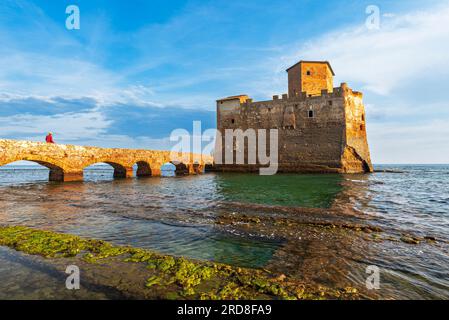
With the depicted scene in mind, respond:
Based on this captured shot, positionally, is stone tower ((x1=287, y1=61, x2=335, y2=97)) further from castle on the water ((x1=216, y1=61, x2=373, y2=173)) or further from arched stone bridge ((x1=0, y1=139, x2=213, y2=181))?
arched stone bridge ((x1=0, y1=139, x2=213, y2=181))

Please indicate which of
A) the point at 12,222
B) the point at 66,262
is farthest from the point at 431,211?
the point at 12,222

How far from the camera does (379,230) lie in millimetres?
5812

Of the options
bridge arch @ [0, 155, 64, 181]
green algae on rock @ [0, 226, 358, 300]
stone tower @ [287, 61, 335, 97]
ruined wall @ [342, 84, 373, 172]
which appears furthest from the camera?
stone tower @ [287, 61, 335, 97]

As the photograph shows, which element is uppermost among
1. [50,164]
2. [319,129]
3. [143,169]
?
[319,129]

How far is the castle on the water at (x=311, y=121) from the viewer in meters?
30.7

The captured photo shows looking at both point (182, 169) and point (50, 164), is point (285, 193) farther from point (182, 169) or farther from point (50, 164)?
point (182, 169)

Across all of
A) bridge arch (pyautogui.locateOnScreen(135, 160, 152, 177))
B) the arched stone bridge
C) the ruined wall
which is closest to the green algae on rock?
the arched stone bridge

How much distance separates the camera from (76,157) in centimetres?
1930

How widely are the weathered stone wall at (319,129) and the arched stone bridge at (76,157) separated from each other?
1362 centimetres

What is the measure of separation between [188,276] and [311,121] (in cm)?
3264

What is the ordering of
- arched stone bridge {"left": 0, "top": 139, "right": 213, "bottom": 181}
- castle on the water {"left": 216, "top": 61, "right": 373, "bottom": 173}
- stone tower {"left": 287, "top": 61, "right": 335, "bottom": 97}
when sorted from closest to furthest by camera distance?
arched stone bridge {"left": 0, "top": 139, "right": 213, "bottom": 181}
castle on the water {"left": 216, "top": 61, "right": 373, "bottom": 173}
stone tower {"left": 287, "top": 61, "right": 335, "bottom": 97}

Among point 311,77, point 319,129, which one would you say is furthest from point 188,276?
point 311,77

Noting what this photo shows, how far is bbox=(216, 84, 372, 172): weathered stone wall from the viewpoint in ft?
100

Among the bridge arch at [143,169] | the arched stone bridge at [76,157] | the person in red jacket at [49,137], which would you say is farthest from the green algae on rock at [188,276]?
the bridge arch at [143,169]
